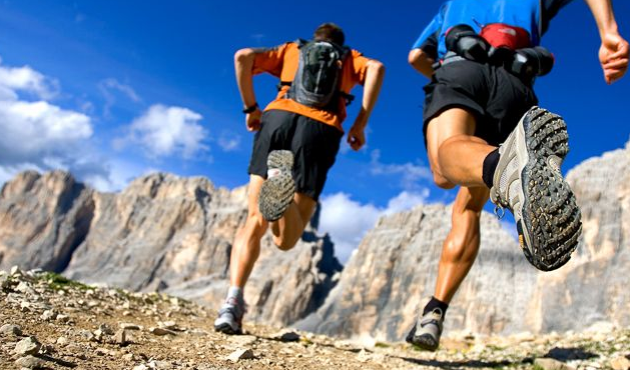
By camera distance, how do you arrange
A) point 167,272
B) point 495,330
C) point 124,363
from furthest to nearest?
point 167,272 < point 495,330 < point 124,363

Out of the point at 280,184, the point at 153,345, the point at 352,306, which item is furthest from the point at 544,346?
the point at 352,306

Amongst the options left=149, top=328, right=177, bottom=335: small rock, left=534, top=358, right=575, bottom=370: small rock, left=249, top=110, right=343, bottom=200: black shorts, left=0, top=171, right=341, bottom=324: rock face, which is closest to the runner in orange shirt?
left=249, top=110, right=343, bottom=200: black shorts

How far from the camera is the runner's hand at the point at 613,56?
12.3ft

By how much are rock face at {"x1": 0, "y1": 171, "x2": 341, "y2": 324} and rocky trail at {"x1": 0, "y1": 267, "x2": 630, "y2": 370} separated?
11202 centimetres

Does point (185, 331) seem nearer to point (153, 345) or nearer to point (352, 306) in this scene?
point (153, 345)

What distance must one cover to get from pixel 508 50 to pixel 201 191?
170 m

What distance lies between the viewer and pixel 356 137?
6.98 meters

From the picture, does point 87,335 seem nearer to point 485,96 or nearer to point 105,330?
point 105,330

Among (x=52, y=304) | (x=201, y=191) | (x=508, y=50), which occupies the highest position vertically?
(x=201, y=191)

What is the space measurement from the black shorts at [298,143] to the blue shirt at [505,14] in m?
1.91

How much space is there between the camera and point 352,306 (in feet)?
377

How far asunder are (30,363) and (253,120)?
481 cm

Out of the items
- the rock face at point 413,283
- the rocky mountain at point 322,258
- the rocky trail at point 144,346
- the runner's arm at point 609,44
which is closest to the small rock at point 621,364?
the rocky trail at point 144,346

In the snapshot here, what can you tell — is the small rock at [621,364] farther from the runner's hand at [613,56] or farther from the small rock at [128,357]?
the small rock at [128,357]
